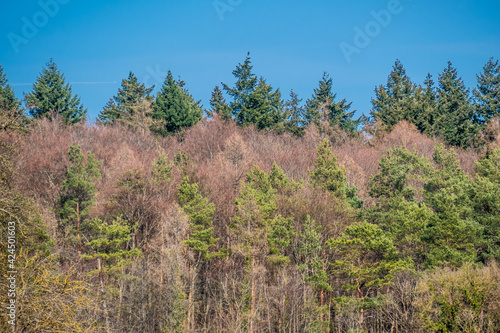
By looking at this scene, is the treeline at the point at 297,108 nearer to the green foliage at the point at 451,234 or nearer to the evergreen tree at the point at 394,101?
the evergreen tree at the point at 394,101

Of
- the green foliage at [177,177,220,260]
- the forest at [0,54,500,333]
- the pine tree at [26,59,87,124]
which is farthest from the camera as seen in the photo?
the pine tree at [26,59,87,124]

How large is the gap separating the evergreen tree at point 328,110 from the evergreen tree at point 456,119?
11.8 meters

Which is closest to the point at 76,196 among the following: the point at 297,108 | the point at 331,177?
the point at 331,177

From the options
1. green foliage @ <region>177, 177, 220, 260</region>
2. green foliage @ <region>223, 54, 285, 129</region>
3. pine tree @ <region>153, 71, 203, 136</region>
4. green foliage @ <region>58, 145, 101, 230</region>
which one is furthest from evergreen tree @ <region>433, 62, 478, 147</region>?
green foliage @ <region>58, 145, 101, 230</region>

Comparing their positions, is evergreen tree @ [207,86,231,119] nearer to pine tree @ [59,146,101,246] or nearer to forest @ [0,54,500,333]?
forest @ [0,54,500,333]

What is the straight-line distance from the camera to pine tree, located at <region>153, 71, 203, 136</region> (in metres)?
55.5

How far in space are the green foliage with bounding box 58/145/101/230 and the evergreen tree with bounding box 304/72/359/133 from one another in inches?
1360

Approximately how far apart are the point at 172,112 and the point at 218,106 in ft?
35.3

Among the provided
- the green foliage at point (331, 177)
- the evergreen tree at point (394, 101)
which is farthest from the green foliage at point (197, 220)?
the evergreen tree at point (394, 101)

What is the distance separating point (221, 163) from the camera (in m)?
44.8

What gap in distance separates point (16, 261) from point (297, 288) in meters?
23.2

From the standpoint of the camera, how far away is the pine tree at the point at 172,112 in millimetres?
55531

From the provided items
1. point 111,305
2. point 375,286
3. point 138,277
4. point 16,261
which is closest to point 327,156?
point 375,286

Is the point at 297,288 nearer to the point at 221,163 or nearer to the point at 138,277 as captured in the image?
the point at 138,277
